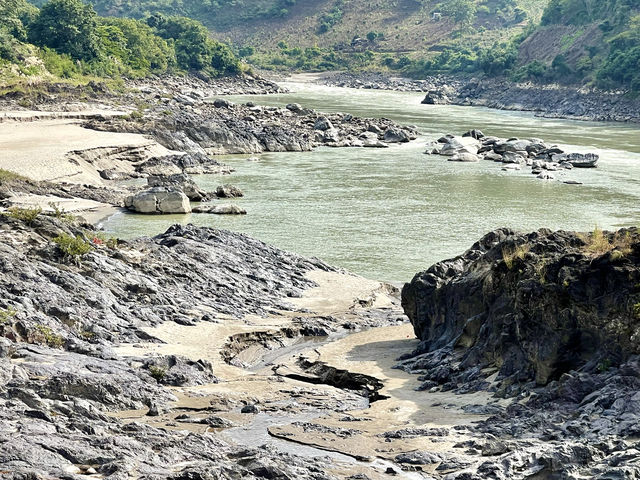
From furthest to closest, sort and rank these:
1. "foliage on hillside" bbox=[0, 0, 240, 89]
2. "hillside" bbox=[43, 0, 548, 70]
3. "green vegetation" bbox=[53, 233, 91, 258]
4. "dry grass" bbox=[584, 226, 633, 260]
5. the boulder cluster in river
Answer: "hillside" bbox=[43, 0, 548, 70] < "foliage on hillside" bbox=[0, 0, 240, 89] < the boulder cluster in river < "green vegetation" bbox=[53, 233, 91, 258] < "dry grass" bbox=[584, 226, 633, 260]

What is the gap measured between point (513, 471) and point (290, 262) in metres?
19.5

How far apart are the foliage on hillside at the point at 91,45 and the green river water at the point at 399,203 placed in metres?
32.3

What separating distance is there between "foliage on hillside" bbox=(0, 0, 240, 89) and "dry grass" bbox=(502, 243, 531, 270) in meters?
63.6

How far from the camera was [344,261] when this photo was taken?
34.8 m

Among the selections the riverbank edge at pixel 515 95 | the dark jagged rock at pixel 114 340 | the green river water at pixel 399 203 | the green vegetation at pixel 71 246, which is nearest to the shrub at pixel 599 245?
the dark jagged rock at pixel 114 340

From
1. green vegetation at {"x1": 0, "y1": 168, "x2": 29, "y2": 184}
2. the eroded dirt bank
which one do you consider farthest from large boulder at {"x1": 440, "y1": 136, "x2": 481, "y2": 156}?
green vegetation at {"x1": 0, "y1": 168, "x2": 29, "y2": 184}

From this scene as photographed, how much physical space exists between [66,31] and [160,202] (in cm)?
6796

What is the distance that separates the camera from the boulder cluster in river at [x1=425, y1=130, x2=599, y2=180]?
61438 millimetres

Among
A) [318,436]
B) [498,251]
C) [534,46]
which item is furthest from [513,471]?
[534,46]

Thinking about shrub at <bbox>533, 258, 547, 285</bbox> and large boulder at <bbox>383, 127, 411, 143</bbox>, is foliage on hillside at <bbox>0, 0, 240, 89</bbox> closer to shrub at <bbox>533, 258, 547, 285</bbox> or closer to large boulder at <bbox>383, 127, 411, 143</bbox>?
large boulder at <bbox>383, 127, 411, 143</bbox>

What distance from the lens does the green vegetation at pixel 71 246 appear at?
24648mm

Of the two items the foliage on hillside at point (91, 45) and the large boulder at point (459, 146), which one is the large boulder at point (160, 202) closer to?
the large boulder at point (459, 146)

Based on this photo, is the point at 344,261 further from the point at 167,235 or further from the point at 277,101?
the point at 277,101

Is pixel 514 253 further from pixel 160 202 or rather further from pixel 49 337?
pixel 160 202
